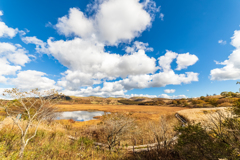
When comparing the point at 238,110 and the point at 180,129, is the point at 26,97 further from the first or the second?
the point at 238,110

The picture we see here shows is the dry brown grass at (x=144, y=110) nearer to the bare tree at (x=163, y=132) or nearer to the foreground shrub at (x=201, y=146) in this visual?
the bare tree at (x=163, y=132)

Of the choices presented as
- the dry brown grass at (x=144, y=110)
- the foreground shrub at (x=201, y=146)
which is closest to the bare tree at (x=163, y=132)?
the foreground shrub at (x=201, y=146)

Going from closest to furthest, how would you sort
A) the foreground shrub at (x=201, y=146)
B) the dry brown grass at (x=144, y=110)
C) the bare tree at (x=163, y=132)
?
the foreground shrub at (x=201, y=146) < the bare tree at (x=163, y=132) < the dry brown grass at (x=144, y=110)

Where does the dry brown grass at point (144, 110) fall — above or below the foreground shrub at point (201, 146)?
below

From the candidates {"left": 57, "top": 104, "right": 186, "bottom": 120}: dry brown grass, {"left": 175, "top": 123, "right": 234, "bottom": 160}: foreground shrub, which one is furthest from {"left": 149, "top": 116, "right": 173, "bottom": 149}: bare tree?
{"left": 57, "top": 104, "right": 186, "bottom": 120}: dry brown grass

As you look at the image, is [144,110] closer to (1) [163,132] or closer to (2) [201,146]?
(1) [163,132]

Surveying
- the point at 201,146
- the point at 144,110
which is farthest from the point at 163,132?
the point at 144,110

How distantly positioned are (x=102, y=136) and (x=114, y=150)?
8230mm

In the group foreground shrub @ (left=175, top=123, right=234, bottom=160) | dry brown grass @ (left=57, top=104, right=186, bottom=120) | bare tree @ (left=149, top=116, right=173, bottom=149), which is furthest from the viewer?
dry brown grass @ (left=57, top=104, right=186, bottom=120)

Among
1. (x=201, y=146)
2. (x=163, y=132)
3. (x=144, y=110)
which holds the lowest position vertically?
(x=144, y=110)

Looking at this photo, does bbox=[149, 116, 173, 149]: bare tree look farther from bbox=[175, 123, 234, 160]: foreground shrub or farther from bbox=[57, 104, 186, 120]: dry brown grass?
bbox=[57, 104, 186, 120]: dry brown grass

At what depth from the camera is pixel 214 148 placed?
561cm

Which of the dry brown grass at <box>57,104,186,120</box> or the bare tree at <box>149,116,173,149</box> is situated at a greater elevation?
the bare tree at <box>149,116,173,149</box>

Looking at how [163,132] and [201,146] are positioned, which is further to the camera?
[163,132]
